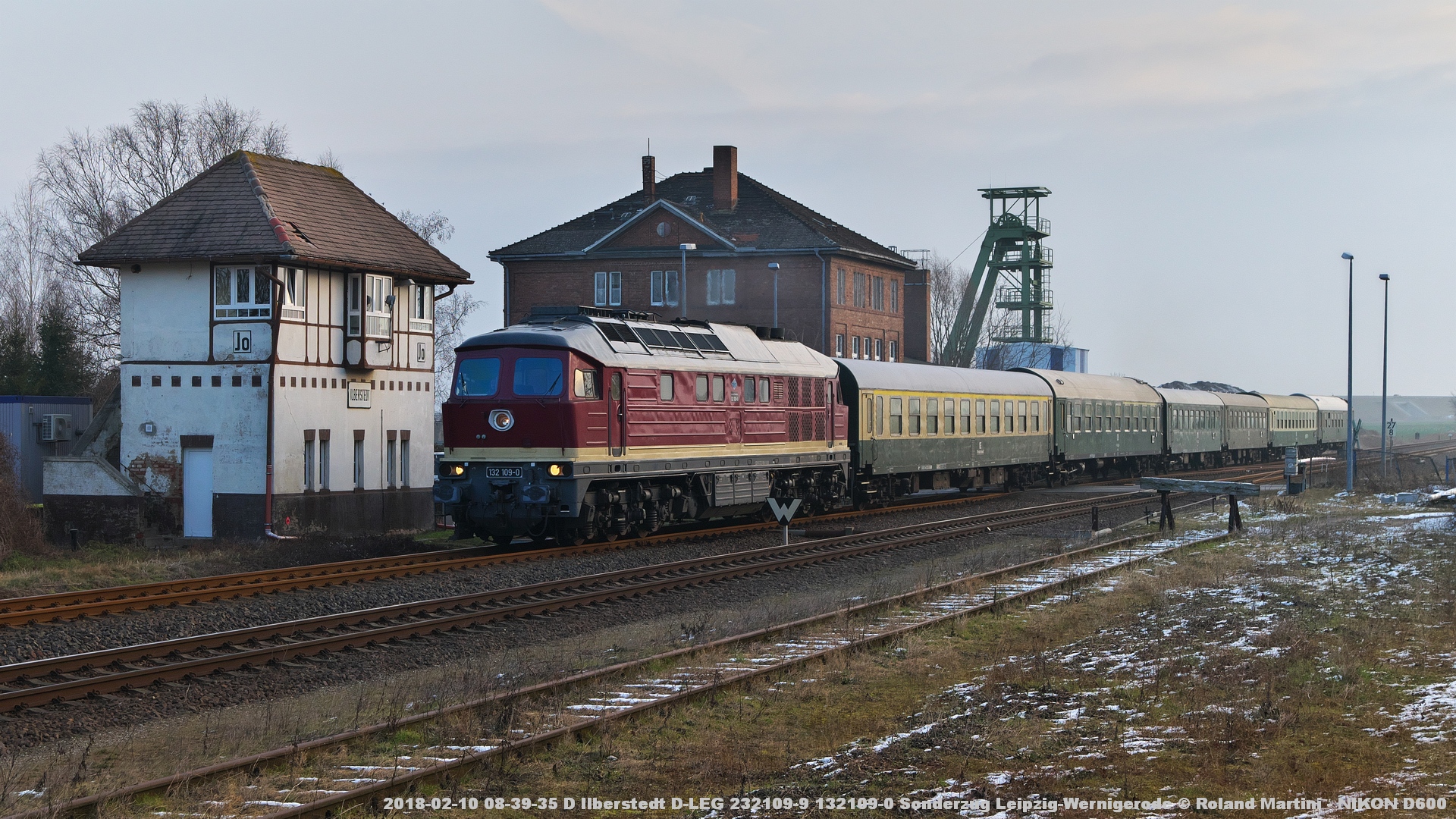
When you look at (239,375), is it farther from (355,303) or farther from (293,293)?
(355,303)

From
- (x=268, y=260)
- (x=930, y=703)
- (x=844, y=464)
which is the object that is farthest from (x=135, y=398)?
(x=930, y=703)

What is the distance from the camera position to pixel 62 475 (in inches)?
1152

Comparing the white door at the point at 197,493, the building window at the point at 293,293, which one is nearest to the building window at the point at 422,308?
the building window at the point at 293,293

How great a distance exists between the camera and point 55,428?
34.3 m

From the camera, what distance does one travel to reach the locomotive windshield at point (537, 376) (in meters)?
21.3

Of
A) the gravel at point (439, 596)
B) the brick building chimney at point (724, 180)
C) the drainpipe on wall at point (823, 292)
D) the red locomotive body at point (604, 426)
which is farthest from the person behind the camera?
the brick building chimney at point (724, 180)

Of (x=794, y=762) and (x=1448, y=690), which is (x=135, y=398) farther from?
(x=1448, y=690)

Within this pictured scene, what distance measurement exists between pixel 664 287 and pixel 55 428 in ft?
109

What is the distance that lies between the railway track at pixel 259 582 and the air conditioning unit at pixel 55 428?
17.1m

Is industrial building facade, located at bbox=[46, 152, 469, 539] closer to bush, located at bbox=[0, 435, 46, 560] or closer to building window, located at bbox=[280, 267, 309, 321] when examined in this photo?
building window, located at bbox=[280, 267, 309, 321]

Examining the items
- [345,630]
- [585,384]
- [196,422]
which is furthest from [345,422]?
[345,630]

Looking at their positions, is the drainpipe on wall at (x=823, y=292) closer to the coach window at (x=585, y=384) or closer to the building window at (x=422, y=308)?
the building window at (x=422, y=308)

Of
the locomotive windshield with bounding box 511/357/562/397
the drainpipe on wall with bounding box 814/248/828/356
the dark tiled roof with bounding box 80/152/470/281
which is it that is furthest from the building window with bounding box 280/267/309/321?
the drainpipe on wall with bounding box 814/248/828/356

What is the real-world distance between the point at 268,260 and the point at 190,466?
4802mm
